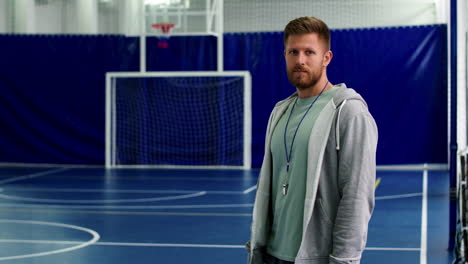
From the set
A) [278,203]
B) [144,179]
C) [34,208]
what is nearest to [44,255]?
[34,208]

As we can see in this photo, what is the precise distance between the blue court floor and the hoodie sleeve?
4.01 meters

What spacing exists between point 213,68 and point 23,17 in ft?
14.1

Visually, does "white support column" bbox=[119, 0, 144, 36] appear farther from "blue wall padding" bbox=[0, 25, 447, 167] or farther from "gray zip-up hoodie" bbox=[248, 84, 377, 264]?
"gray zip-up hoodie" bbox=[248, 84, 377, 264]

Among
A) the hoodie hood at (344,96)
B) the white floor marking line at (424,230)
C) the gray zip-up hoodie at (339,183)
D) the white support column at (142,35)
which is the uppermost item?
the white support column at (142,35)

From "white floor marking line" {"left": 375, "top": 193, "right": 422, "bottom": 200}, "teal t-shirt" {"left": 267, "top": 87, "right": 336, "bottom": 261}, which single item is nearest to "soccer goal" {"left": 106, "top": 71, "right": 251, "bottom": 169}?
"white floor marking line" {"left": 375, "top": 193, "right": 422, "bottom": 200}

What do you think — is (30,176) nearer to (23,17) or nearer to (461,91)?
(23,17)

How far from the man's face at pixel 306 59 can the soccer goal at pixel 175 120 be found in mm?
13082

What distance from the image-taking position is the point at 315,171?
2.37 meters

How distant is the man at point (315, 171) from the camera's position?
2.34 m

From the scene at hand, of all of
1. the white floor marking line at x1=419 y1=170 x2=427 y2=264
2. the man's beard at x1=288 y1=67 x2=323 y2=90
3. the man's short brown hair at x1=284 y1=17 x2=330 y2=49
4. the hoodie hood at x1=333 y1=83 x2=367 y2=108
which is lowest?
the white floor marking line at x1=419 y1=170 x2=427 y2=264

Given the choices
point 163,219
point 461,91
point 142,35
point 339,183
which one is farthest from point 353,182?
point 142,35

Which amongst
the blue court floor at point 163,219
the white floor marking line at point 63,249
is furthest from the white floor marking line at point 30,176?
the white floor marking line at point 63,249

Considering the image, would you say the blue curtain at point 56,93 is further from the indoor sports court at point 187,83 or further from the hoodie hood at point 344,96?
the hoodie hood at point 344,96

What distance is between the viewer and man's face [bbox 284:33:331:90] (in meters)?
2.46
